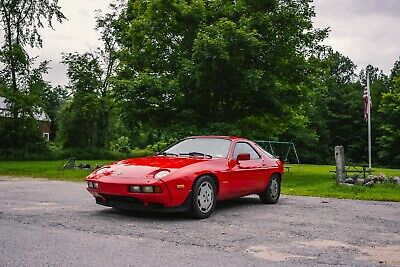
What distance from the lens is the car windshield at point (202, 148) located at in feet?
28.9

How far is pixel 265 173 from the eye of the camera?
9.78 metres

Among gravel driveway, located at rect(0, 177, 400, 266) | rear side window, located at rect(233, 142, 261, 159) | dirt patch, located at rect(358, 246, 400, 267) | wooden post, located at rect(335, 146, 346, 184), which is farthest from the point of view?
wooden post, located at rect(335, 146, 346, 184)

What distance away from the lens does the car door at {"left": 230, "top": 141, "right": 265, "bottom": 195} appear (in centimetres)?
873

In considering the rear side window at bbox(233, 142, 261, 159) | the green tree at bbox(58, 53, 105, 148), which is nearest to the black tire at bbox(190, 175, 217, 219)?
the rear side window at bbox(233, 142, 261, 159)

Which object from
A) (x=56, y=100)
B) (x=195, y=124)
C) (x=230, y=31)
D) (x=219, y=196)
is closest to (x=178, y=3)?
(x=230, y=31)

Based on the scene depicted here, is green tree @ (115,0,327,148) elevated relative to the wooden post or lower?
elevated

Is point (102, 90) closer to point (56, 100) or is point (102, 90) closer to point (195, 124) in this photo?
point (195, 124)

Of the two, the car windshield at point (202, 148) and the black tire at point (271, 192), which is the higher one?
the car windshield at point (202, 148)

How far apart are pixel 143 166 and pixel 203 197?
109 centimetres

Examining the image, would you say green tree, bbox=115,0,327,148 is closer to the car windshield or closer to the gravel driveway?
the car windshield

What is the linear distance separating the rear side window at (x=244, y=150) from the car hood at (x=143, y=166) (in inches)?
41.4

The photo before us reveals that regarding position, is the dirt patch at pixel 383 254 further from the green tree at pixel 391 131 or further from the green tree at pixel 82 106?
the green tree at pixel 391 131

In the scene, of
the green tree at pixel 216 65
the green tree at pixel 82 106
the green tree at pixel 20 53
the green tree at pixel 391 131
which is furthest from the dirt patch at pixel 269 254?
the green tree at pixel 391 131

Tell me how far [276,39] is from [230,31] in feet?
9.14
